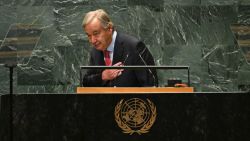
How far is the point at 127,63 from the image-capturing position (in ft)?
14.5

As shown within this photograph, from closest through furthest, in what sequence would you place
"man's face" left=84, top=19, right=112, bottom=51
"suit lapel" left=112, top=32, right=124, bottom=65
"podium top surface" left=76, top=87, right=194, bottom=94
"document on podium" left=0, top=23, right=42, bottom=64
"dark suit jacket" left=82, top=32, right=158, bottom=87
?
"podium top surface" left=76, top=87, right=194, bottom=94 → "dark suit jacket" left=82, top=32, right=158, bottom=87 → "man's face" left=84, top=19, right=112, bottom=51 → "suit lapel" left=112, top=32, right=124, bottom=65 → "document on podium" left=0, top=23, right=42, bottom=64

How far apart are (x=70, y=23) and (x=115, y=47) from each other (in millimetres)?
1868

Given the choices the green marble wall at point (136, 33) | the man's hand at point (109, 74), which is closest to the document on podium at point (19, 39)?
the green marble wall at point (136, 33)

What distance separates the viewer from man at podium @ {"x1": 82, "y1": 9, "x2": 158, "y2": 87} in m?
4.12

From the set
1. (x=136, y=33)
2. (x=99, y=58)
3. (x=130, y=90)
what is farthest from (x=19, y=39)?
(x=130, y=90)
